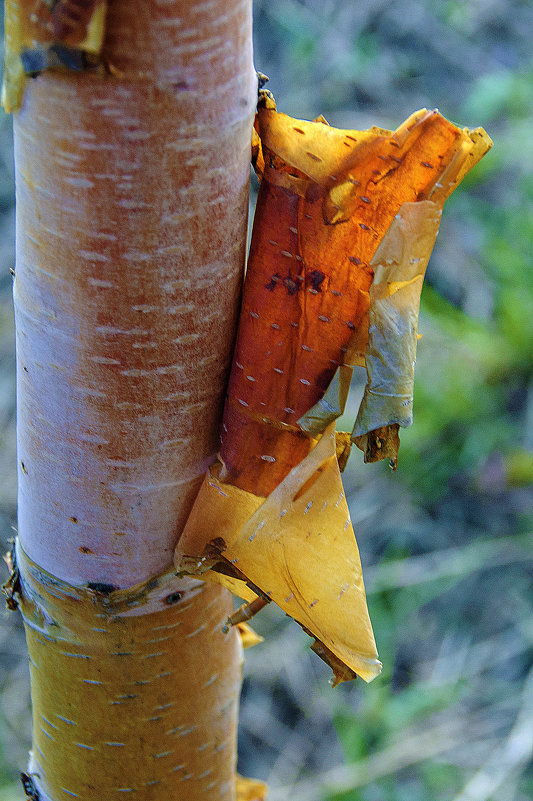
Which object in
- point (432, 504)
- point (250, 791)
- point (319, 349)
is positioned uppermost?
point (432, 504)

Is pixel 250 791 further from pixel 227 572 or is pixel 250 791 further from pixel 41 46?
pixel 41 46

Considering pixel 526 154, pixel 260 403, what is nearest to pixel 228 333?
pixel 260 403

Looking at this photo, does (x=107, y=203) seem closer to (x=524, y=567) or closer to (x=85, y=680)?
(x=85, y=680)

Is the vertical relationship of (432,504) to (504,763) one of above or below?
above

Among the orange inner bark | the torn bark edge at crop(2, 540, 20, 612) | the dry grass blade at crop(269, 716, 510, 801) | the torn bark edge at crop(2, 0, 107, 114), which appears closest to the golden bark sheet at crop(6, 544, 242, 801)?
the torn bark edge at crop(2, 540, 20, 612)

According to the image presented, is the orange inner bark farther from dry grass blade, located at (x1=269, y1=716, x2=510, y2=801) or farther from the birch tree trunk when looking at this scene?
dry grass blade, located at (x1=269, y1=716, x2=510, y2=801)

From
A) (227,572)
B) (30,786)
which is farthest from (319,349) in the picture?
(30,786)
